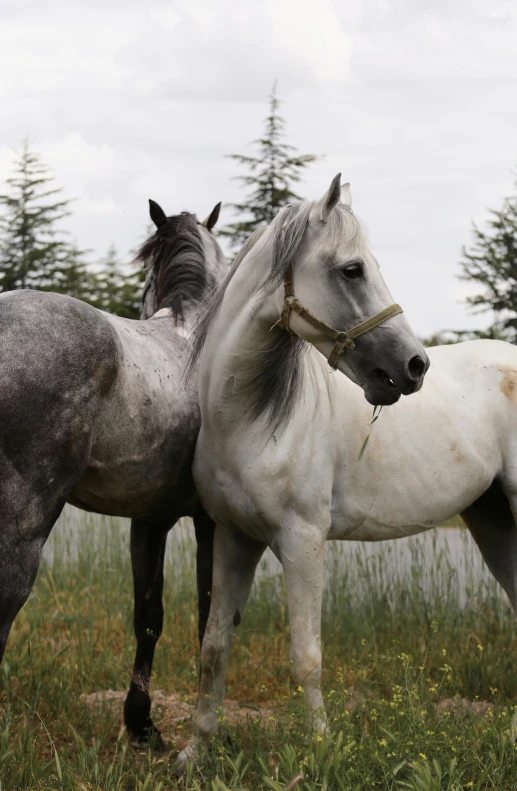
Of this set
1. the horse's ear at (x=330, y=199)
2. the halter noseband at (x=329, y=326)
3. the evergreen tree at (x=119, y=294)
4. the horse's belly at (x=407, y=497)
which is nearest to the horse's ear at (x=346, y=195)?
the horse's ear at (x=330, y=199)

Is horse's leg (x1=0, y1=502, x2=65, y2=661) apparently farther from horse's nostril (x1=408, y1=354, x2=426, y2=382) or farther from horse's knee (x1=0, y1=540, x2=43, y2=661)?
horse's nostril (x1=408, y1=354, x2=426, y2=382)

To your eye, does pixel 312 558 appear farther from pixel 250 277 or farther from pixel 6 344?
pixel 6 344

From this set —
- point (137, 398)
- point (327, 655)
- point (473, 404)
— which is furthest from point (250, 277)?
point (327, 655)

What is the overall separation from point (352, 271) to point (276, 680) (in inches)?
111

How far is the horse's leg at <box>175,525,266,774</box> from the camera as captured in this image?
3723mm

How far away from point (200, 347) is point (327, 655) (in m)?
2.55

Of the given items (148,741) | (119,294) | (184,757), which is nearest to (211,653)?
(184,757)

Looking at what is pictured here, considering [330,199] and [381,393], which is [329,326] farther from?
[330,199]

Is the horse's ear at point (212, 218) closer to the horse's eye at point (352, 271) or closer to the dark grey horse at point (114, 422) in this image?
the dark grey horse at point (114, 422)

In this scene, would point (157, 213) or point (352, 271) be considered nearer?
point (352, 271)

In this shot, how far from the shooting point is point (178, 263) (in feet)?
13.4

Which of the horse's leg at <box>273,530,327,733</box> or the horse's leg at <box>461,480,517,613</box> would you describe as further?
the horse's leg at <box>461,480,517,613</box>

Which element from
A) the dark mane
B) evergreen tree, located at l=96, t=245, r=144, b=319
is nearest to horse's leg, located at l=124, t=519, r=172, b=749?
the dark mane

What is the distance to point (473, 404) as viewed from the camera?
4109mm
